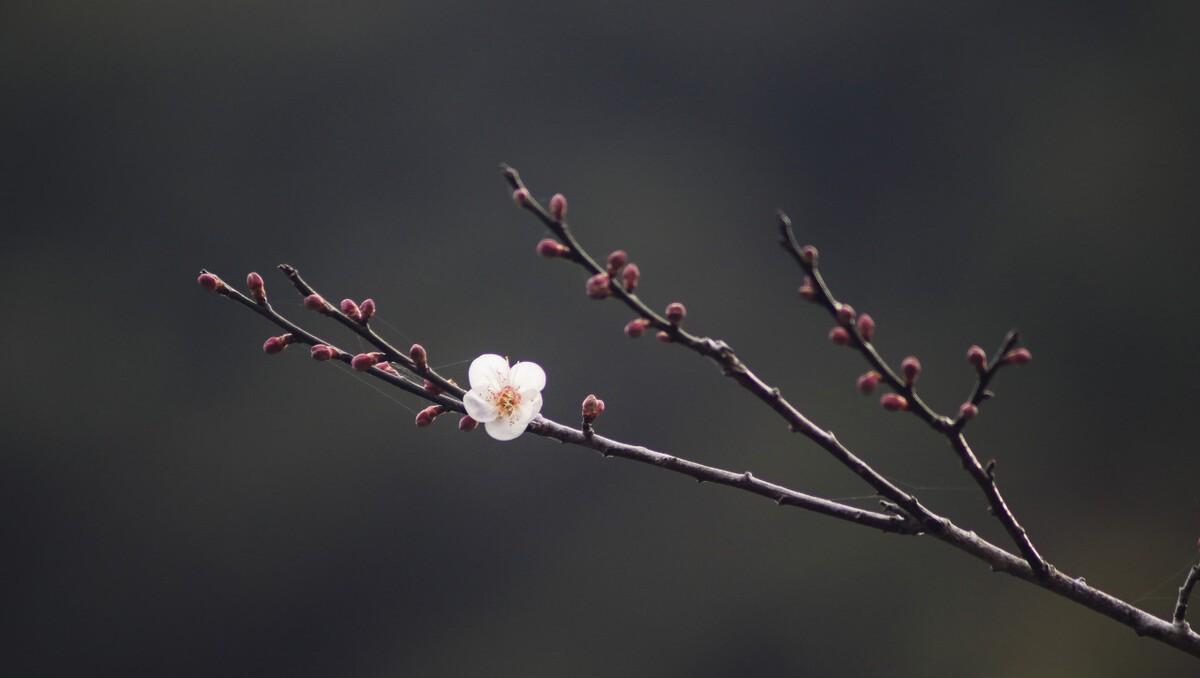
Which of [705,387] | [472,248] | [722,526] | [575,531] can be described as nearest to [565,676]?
[575,531]

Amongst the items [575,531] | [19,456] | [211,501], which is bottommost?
[19,456]

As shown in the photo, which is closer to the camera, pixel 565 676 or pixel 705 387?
pixel 565 676

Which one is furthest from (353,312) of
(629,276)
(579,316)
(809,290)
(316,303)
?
(579,316)

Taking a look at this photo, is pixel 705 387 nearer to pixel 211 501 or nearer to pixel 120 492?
pixel 211 501

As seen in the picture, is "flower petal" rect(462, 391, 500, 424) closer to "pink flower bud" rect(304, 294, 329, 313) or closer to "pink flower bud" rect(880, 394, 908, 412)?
"pink flower bud" rect(304, 294, 329, 313)

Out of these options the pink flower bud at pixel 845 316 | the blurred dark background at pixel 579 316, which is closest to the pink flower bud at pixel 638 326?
the pink flower bud at pixel 845 316

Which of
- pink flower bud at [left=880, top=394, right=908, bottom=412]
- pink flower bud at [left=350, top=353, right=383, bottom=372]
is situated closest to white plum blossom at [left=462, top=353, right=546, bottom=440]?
pink flower bud at [left=350, top=353, right=383, bottom=372]

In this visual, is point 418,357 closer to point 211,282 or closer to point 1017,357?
point 211,282
